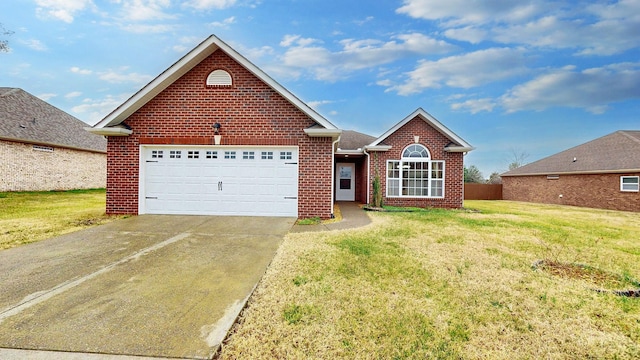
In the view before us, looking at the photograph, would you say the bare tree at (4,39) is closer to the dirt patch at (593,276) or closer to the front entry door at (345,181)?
the front entry door at (345,181)

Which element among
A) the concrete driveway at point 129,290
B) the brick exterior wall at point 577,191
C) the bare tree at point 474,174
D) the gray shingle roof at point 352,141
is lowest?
the concrete driveway at point 129,290

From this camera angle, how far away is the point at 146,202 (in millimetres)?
9922

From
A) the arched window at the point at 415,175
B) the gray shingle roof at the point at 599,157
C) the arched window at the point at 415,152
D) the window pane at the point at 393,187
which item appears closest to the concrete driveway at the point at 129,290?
the window pane at the point at 393,187

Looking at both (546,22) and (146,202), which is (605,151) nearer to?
(546,22)

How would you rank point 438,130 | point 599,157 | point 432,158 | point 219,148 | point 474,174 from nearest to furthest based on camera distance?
point 219,148 → point 438,130 → point 432,158 → point 599,157 → point 474,174

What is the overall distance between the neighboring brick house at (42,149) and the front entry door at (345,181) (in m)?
18.7

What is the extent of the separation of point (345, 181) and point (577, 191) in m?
16.0

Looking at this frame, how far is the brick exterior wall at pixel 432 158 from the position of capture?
48.0ft

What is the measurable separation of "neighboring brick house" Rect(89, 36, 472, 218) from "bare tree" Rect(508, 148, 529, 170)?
42.2m

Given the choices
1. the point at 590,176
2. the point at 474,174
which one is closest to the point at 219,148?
the point at 590,176

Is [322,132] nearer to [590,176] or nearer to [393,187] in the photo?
[393,187]

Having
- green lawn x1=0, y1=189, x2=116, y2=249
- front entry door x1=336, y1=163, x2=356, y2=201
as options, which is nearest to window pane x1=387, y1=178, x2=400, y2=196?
front entry door x1=336, y1=163, x2=356, y2=201

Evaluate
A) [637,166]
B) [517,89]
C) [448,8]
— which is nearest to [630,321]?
[448,8]

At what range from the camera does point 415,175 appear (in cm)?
1492
